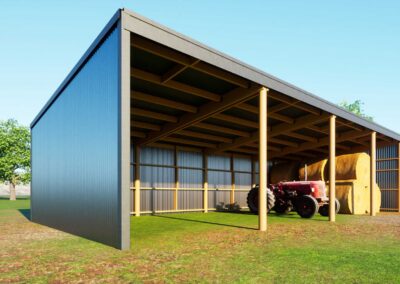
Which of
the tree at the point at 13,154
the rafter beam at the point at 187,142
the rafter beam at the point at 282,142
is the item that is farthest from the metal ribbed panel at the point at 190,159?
the tree at the point at 13,154

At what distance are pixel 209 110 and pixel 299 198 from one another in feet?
20.7

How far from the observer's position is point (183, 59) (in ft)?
32.2

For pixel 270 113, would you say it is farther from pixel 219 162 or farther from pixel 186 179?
pixel 219 162

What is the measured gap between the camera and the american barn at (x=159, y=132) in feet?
26.6

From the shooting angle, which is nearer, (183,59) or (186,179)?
(183,59)

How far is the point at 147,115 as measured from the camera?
14.4 m

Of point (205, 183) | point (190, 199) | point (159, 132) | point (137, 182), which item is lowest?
point (190, 199)

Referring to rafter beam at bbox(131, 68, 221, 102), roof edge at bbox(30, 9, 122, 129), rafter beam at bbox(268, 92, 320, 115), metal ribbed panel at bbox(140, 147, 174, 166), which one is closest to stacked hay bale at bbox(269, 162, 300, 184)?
metal ribbed panel at bbox(140, 147, 174, 166)

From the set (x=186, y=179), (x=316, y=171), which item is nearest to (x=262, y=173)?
(x=186, y=179)

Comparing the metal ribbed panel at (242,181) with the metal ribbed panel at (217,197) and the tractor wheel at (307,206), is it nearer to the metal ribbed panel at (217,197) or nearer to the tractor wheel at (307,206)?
the metal ribbed panel at (217,197)

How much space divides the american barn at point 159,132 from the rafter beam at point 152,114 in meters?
0.05

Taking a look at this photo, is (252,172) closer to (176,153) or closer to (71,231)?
(176,153)

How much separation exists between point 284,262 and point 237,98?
7.14 meters

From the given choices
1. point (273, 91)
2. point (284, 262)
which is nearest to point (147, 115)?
point (273, 91)
